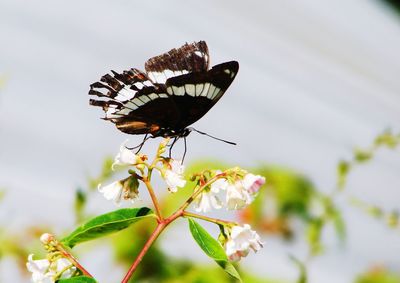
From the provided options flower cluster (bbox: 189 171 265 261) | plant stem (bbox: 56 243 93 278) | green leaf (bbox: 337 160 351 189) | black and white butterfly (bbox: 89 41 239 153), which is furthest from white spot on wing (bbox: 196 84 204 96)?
green leaf (bbox: 337 160 351 189)

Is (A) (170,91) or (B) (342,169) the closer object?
(A) (170,91)

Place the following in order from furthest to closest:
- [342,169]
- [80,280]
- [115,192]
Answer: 1. [342,169]
2. [115,192]
3. [80,280]

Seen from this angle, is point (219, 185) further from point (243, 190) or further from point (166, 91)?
point (166, 91)

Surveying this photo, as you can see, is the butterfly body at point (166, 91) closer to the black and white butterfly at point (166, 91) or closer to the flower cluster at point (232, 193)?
the black and white butterfly at point (166, 91)

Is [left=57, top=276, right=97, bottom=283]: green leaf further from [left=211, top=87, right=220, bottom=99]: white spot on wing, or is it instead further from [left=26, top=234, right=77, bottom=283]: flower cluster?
[left=211, top=87, right=220, bottom=99]: white spot on wing

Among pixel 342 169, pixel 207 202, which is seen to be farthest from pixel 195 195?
pixel 342 169

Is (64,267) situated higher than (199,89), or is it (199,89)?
(199,89)
